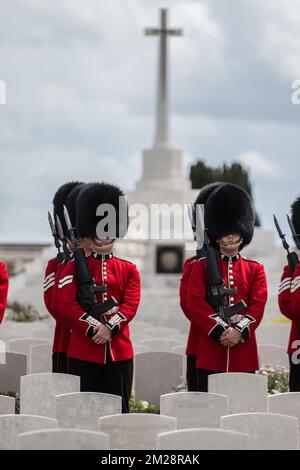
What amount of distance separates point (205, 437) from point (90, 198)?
317 cm

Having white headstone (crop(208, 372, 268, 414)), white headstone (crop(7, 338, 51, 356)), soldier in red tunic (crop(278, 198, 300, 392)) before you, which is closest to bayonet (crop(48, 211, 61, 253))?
white headstone (crop(7, 338, 51, 356))

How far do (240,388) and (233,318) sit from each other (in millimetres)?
840

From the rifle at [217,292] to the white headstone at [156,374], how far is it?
5.76 feet

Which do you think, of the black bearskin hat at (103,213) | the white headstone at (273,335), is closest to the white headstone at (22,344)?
the black bearskin hat at (103,213)

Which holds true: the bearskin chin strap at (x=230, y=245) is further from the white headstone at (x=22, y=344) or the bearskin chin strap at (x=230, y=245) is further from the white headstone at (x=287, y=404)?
the white headstone at (x=22, y=344)

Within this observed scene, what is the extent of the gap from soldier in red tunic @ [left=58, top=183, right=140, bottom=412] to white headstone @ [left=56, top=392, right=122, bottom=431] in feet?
4.05

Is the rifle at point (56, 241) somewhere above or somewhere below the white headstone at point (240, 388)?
above

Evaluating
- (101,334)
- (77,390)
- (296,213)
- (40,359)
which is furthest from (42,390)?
(296,213)

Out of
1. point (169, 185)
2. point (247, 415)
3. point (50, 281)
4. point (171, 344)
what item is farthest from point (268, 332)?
point (169, 185)

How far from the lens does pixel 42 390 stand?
5.74m

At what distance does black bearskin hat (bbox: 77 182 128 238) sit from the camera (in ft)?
22.3

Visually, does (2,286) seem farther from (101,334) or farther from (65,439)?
(65,439)

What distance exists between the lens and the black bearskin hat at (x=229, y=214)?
22.7ft
